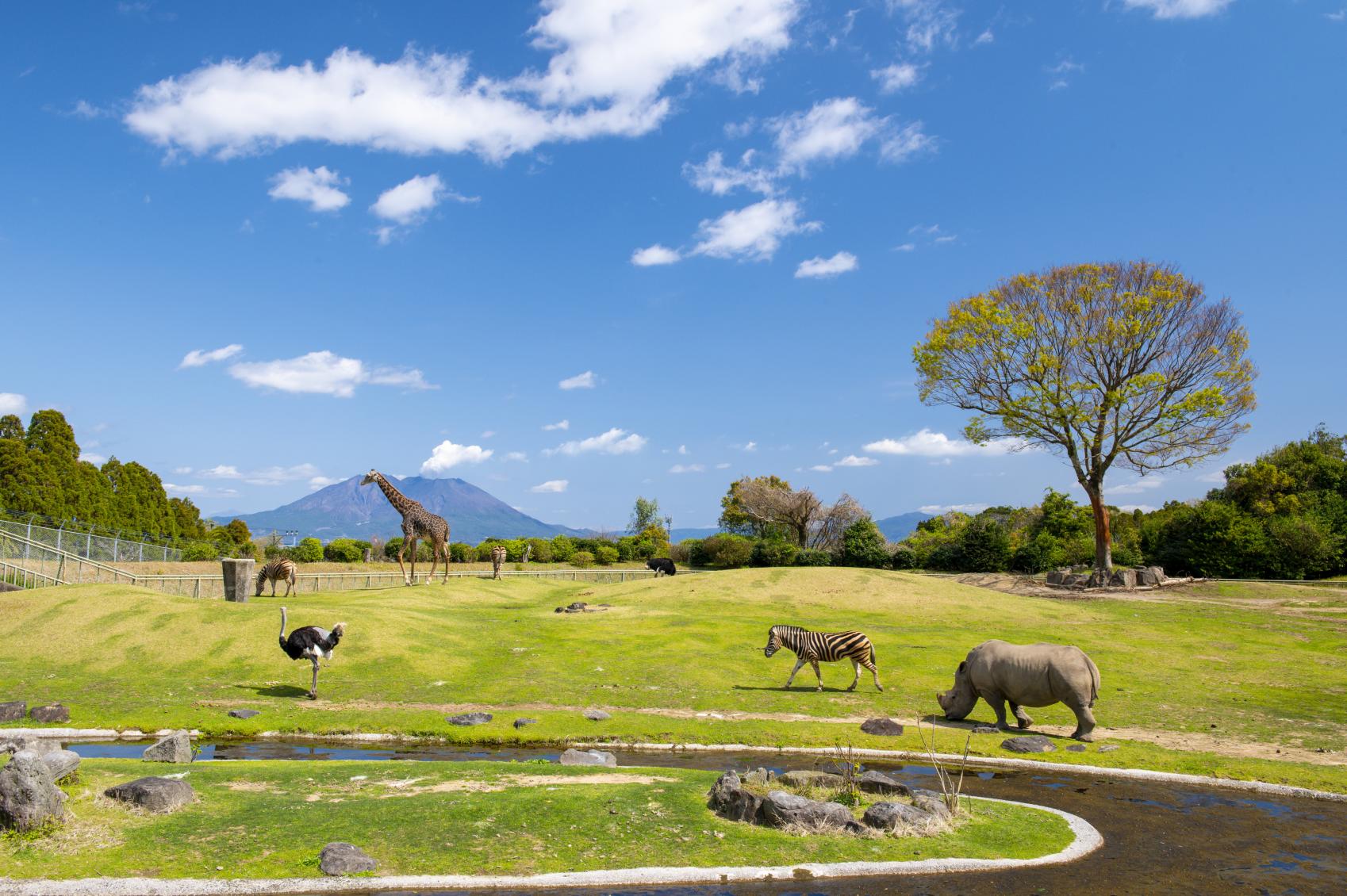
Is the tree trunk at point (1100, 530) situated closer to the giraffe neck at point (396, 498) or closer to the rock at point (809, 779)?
the giraffe neck at point (396, 498)

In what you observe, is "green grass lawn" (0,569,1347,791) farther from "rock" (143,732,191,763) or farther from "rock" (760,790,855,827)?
"rock" (760,790,855,827)

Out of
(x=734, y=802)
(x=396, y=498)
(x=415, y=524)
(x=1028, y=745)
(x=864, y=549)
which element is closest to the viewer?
(x=734, y=802)

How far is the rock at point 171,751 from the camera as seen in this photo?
51.1 ft

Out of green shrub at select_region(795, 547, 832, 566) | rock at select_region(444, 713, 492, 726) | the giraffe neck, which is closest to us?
rock at select_region(444, 713, 492, 726)

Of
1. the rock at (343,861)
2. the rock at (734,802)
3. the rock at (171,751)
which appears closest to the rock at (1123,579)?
the rock at (734,802)

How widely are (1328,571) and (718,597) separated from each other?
43487mm

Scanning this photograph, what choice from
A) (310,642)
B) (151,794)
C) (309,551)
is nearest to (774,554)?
(309,551)

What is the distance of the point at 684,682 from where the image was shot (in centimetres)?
2589

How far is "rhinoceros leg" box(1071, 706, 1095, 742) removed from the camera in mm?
20292

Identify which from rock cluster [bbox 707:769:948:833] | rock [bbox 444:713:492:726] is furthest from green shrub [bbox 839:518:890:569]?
rock cluster [bbox 707:769:948:833]

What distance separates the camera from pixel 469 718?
21.2m

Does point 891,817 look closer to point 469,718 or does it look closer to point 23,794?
point 469,718

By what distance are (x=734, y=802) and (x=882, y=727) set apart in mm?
8649

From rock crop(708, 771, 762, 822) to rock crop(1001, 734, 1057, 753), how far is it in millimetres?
8974
